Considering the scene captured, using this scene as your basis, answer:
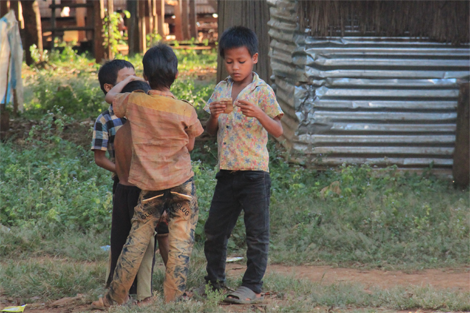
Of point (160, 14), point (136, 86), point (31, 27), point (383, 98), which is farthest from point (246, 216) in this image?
point (160, 14)

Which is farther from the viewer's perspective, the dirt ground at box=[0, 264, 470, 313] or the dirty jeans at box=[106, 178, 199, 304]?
the dirt ground at box=[0, 264, 470, 313]

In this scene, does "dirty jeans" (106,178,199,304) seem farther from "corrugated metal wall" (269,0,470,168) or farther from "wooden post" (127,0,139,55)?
"wooden post" (127,0,139,55)

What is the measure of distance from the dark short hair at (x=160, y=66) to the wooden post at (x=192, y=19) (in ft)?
50.3

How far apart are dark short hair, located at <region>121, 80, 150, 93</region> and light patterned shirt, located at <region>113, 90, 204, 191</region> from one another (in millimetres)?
171

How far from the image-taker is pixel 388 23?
21.0 feet

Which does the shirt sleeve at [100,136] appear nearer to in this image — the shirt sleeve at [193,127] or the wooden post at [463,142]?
the shirt sleeve at [193,127]

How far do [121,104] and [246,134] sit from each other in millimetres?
785

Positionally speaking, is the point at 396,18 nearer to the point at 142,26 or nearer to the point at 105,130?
the point at 105,130

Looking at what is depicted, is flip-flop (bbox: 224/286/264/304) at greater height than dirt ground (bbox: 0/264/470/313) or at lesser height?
greater

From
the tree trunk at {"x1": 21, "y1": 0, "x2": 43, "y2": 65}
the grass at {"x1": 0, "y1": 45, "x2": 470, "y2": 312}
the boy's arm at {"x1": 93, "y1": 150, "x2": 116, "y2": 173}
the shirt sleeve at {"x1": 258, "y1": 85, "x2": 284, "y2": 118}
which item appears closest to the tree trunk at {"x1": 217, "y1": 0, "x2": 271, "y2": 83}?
the grass at {"x1": 0, "y1": 45, "x2": 470, "y2": 312}

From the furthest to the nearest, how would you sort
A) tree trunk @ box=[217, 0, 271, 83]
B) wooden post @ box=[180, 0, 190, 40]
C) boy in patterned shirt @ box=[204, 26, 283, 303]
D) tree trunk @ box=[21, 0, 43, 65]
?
1. wooden post @ box=[180, 0, 190, 40]
2. tree trunk @ box=[21, 0, 43, 65]
3. tree trunk @ box=[217, 0, 271, 83]
4. boy in patterned shirt @ box=[204, 26, 283, 303]

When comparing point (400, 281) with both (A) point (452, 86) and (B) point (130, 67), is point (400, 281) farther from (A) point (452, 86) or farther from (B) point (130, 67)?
(A) point (452, 86)

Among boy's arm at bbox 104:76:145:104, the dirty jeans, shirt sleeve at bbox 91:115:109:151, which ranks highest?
boy's arm at bbox 104:76:145:104

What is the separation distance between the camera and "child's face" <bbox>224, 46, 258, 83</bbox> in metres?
3.36
